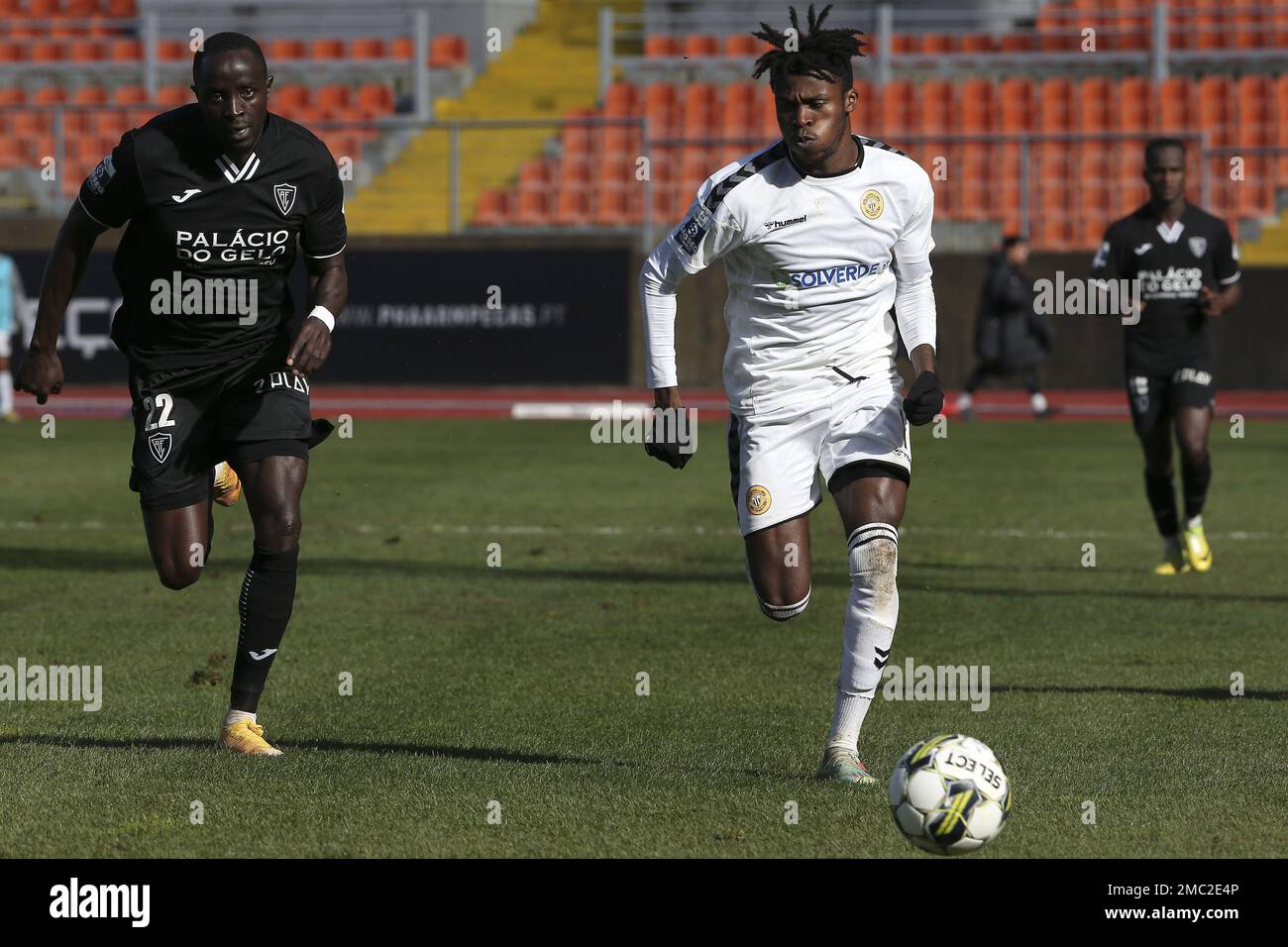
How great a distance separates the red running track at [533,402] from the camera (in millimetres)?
23438

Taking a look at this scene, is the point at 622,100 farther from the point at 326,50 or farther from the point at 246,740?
the point at 246,740

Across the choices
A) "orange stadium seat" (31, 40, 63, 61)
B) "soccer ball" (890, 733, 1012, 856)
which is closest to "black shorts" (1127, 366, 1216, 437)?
"soccer ball" (890, 733, 1012, 856)

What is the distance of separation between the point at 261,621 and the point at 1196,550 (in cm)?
633

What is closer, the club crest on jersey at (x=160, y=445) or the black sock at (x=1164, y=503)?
the club crest on jersey at (x=160, y=445)

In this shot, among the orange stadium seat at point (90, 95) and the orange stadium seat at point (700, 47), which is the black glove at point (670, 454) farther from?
the orange stadium seat at point (90, 95)

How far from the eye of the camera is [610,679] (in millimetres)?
7836

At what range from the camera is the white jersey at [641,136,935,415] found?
241 inches

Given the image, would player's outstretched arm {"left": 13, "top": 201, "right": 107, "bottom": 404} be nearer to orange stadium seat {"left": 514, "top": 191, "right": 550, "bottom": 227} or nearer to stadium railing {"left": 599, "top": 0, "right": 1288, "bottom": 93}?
orange stadium seat {"left": 514, "top": 191, "right": 550, "bottom": 227}

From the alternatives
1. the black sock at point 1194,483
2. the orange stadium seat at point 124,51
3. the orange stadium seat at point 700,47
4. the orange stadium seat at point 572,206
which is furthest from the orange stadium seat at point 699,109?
the black sock at point 1194,483

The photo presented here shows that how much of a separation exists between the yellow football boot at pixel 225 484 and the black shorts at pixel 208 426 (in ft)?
1.00

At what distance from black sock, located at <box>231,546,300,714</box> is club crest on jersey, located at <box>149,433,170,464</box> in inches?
18.1

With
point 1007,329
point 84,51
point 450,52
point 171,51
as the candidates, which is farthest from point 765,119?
point 84,51
